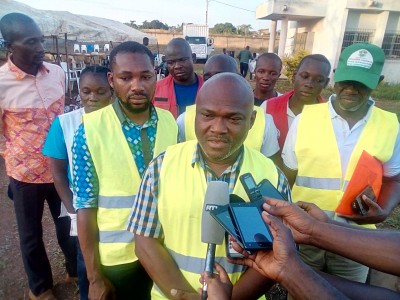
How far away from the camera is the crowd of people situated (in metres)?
1.56

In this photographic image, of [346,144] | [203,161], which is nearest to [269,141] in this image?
[346,144]

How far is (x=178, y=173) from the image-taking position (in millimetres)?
1591

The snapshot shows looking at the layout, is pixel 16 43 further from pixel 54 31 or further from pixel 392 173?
pixel 54 31

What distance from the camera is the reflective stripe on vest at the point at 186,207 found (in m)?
1.54

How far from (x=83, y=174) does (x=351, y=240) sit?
1.51 meters

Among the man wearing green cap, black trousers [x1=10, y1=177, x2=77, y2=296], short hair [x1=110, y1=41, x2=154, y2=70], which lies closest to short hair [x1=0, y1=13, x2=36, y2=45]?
short hair [x1=110, y1=41, x2=154, y2=70]

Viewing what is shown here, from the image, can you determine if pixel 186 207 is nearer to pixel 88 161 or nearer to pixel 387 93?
pixel 88 161

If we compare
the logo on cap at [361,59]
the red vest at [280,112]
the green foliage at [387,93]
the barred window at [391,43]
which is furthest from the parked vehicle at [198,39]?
the logo on cap at [361,59]

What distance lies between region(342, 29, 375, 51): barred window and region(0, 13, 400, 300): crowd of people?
600 inches

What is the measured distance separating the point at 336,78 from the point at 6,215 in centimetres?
433

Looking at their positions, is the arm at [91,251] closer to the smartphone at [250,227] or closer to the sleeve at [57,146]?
the sleeve at [57,146]

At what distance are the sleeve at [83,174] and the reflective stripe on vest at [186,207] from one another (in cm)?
49

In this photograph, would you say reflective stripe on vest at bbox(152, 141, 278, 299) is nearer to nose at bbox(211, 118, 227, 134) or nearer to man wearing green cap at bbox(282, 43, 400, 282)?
nose at bbox(211, 118, 227, 134)

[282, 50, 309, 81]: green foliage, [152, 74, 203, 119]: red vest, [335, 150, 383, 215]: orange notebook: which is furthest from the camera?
[282, 50, 309, 81]: green foliage
